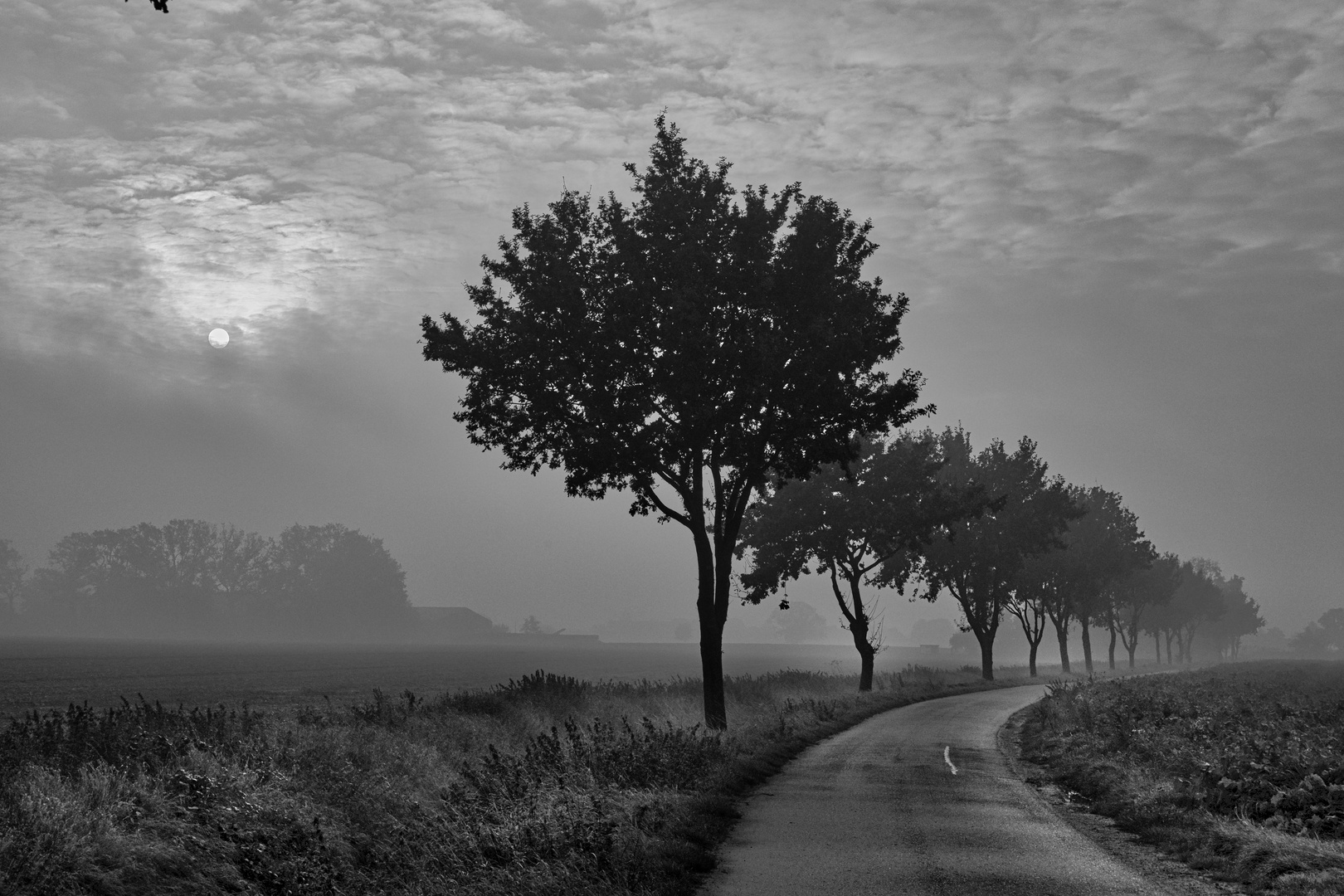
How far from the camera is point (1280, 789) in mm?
12977

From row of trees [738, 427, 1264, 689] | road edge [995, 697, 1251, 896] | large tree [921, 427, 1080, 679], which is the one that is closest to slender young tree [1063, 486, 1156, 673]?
row of trees [738, 427, 1264, 689]

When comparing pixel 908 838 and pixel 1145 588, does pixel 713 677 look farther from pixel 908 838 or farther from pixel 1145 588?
pixel 1145 588

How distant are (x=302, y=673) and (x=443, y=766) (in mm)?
65597

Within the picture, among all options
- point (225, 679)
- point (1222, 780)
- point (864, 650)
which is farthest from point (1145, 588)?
point (1222, 780)

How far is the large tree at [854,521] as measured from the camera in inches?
1753

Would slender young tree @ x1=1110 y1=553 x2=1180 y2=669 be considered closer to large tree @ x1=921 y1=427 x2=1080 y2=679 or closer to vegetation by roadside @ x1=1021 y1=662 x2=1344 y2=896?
large tree @ x1=921 y1=427 x2=1080 y2=679

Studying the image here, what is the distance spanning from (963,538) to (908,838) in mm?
52393

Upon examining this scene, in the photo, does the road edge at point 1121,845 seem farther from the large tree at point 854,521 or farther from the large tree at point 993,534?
the large tree at point 993,534

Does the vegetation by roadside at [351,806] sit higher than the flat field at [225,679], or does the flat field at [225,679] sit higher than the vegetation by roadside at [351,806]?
the vegetation by roadside at [351,806]

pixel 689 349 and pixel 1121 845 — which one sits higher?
pixel 689 349

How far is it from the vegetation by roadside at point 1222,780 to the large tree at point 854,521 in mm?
18821

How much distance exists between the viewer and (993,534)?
6256 centimetres

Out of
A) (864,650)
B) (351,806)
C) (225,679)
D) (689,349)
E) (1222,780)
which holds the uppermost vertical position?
(689,349)

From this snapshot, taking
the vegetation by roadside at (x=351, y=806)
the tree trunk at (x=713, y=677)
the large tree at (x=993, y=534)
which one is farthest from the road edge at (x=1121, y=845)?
the large tree at (x=993, y=534)
